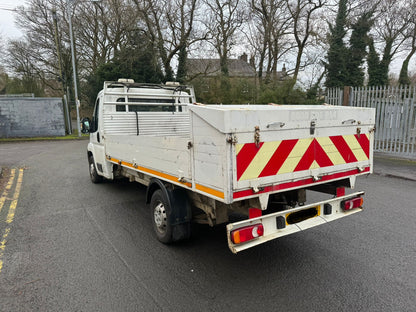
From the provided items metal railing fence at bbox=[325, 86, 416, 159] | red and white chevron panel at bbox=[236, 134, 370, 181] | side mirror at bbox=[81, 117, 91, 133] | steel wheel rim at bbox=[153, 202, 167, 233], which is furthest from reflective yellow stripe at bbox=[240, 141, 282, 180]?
metal railing fence at bbox=[325, 86, 416, 159]

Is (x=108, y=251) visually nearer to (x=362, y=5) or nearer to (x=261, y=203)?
(x=261, y=203)

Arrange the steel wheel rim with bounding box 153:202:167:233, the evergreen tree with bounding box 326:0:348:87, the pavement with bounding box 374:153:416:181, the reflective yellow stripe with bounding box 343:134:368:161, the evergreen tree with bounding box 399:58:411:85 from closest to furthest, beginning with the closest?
the reflective yellow stripe with bounding box 343:134:368:161 → the steel wheel rim with bounding box 153:202:167:233 → the pavement with bounding box 374:153:416:181 → the evergreen tree with bounding box 326:0:348:87 → the evergreen tree with bounding box 399:58:411:85

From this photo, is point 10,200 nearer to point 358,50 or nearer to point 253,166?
point 253,166

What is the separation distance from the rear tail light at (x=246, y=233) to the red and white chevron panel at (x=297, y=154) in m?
0.50

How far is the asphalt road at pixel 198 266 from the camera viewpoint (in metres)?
2.69

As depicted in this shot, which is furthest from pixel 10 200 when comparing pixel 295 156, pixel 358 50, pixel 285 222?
pixel 358 50

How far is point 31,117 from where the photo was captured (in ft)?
68.9

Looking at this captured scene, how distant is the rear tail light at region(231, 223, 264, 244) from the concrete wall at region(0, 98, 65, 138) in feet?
73.6

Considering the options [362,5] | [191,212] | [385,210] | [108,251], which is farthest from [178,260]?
[362,5]

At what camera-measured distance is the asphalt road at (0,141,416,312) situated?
269cm

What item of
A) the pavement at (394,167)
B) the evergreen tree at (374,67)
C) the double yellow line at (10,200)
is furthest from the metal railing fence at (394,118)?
the evergreen tree at (374,67)

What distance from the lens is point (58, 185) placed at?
24.3 ft

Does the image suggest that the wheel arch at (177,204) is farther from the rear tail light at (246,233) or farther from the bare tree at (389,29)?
the bare tree at (389,29)

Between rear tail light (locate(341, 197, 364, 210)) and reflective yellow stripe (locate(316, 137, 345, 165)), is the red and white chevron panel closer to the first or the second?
reflective yellow stripe (locate(316, 137, 345, 165))
